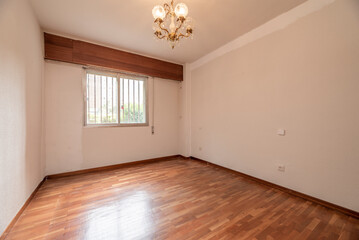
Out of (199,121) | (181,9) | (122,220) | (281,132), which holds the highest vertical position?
(181,9)

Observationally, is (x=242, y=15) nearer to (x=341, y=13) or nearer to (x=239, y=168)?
(x=341, y=13)

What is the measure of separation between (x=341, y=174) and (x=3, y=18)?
4.26m

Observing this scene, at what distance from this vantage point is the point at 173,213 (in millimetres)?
1853

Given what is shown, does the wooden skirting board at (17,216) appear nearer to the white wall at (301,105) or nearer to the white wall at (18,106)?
the white wall at (18,106)

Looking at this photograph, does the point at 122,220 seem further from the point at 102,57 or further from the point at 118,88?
the point at 102,57

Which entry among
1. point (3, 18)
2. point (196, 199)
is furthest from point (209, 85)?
point (3, 18)

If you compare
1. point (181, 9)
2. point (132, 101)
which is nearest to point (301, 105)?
point (181, 9)

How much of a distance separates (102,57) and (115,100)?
1013mm

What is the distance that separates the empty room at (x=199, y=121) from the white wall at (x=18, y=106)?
0.07ft

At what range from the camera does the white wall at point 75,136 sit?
2973 mm

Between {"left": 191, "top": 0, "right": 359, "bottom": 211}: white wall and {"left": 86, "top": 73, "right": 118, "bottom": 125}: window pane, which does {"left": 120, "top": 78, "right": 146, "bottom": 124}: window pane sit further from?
{"left": 191, "top": 0, "right": 359, "bottom": 211}: white wall

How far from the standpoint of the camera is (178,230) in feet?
5.14

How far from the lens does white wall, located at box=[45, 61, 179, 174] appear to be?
2.97 metres

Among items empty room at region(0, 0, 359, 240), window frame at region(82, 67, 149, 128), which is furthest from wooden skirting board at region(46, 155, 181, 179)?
window frame at region(82, 67, 149, 128)
